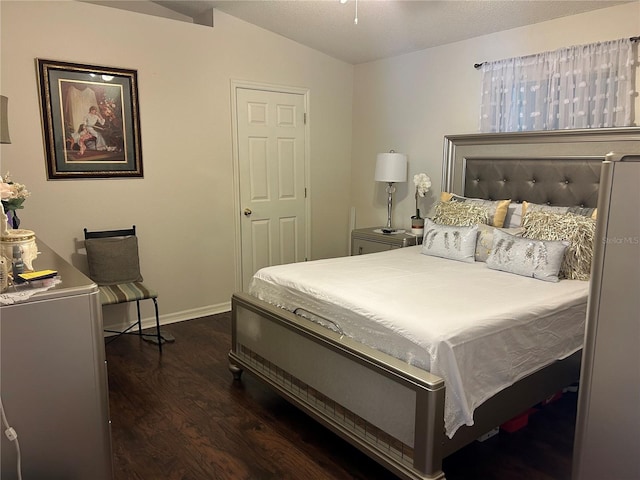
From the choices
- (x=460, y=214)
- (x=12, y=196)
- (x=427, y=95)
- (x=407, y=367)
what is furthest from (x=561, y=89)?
(x=12, y=196)

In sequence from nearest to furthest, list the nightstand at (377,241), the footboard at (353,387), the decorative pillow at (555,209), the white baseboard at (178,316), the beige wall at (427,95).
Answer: the footboard at (353,387) < the decorative pillow at (555,209) < the beige wall at (427,95) < the white baseboard at (178,316) < the nightstand at (377,241)

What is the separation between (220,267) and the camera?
430cm

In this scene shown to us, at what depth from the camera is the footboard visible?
1822 millimetres

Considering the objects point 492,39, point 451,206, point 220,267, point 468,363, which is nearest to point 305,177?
point 220,267

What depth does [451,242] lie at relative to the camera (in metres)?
3.21

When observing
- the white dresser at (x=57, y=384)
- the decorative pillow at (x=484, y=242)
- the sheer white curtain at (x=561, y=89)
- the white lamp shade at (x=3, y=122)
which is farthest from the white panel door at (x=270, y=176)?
the white dresser at (x=57, y=384)

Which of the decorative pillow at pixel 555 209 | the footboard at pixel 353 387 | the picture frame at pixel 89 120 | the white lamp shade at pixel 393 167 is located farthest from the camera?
the white lamp shade at pixel 393 167

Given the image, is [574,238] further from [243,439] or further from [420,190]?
[243,439]

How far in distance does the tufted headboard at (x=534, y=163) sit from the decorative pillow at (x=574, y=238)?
0.53 metres

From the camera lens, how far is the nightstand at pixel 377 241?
13.3 ft

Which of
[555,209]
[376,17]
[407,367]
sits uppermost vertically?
[376,17]

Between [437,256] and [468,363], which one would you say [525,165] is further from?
[468,363]

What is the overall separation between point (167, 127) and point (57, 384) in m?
2.73

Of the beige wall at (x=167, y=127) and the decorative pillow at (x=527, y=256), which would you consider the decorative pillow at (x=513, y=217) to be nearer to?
the decorative pillow at (x=527, y=256)
